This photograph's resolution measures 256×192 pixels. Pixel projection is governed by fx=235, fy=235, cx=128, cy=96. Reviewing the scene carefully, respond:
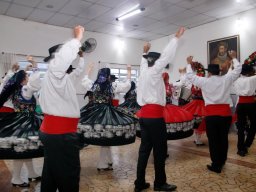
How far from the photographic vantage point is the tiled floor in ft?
9.09

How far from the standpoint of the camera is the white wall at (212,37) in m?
6.24

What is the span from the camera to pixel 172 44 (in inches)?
95.3

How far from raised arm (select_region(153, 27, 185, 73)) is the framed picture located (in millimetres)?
4459

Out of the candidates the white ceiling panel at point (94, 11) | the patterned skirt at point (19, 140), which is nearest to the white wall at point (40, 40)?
the white ceiling panel at point (94, 11)

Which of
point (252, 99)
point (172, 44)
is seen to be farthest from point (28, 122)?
Answer: point (252, 99)

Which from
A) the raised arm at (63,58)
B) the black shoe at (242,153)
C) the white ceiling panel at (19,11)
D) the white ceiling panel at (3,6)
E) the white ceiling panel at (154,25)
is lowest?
the black shoe at (242,153)

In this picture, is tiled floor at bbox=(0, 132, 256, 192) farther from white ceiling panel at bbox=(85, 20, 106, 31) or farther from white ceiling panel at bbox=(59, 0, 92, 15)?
white ceiling panel at bbox=(85, 20, 106, 31)

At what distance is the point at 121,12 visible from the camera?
636cm

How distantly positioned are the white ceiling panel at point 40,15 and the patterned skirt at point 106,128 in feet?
13.8

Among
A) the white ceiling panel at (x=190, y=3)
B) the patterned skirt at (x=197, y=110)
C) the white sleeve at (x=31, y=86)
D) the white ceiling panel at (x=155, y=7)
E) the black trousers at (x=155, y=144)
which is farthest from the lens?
the white ceiling panel at (x=155, y=7)

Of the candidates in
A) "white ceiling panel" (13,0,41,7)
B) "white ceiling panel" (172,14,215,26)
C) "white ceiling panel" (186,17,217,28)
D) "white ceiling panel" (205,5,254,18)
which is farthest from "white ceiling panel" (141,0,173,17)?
"white ceiling panel" (13,0,41,7)

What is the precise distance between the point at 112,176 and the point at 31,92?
1535mm

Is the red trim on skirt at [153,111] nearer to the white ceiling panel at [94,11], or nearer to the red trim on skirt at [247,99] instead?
the red trim on skirt at [247,99]

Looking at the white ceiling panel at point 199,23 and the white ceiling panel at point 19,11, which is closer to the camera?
the white ceiling panel at point 19,11
